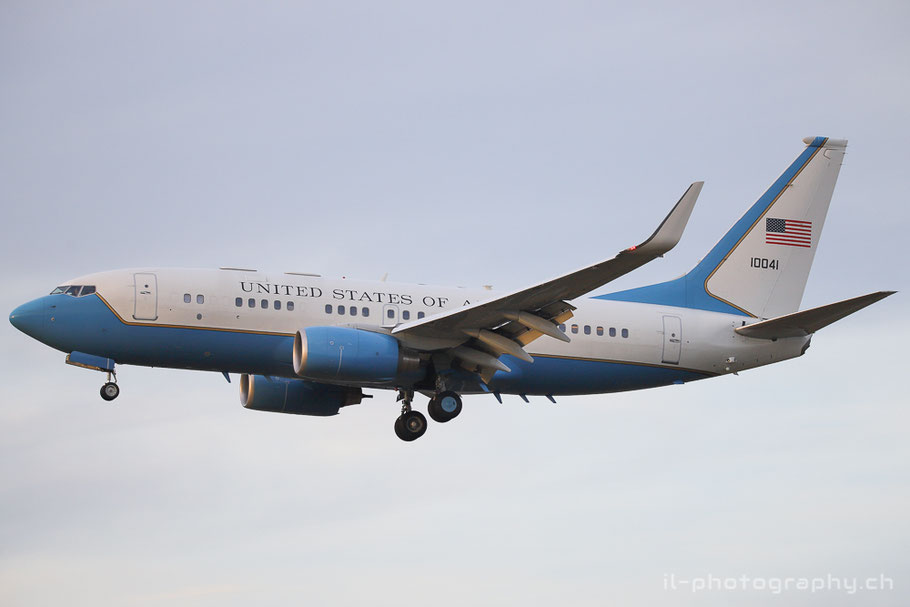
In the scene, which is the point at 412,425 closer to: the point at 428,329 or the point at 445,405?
the point at 445,405

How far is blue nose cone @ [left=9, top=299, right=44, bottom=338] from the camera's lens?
110 ft

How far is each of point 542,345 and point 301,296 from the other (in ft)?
24.1

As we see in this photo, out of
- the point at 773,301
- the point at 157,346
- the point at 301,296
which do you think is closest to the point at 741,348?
the point at 773,301

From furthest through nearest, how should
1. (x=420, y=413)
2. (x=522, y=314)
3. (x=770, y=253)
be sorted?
1. (x=770, y=253)
2. (x=420, y=413)
3. (x=522, y=314)

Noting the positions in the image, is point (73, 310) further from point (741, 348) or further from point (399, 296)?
point (741, 348)

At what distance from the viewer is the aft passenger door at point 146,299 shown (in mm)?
33688

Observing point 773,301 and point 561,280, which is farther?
point 773,301

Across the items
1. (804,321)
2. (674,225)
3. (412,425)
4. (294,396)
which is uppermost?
(674,225)

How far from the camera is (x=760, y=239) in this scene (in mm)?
41594

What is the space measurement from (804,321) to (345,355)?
14.0 m

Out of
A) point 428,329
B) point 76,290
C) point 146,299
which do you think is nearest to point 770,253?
point 428,329

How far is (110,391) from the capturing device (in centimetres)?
3441

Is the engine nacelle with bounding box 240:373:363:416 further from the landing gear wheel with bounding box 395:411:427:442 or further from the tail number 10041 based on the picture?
the tail number 10041

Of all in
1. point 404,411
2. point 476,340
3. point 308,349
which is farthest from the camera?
point 404,411
